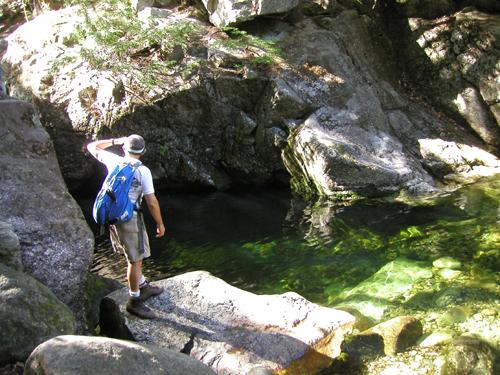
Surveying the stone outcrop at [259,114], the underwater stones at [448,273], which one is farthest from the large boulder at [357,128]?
the underwater stones at [448,273]

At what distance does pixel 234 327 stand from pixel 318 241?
466 cm

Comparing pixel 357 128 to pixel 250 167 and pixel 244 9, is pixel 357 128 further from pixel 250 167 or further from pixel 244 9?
pixel 244 9

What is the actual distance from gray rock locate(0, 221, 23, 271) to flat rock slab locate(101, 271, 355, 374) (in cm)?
140

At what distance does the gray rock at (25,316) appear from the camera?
182 inches

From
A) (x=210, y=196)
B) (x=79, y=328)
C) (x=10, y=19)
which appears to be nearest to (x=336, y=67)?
(x=210, y=196)

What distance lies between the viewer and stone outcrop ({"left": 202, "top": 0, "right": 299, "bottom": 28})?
1511cm

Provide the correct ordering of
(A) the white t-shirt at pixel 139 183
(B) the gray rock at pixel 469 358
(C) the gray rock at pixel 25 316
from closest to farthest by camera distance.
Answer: (C) the gray rock at pixel 25 316 → (B) the gray rock at pixel 469 358 → (A) the white t-shirt at pixel 139 183

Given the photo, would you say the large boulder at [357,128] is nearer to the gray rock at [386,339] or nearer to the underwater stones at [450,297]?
the underwater stones at [450,297]

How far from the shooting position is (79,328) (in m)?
5.79

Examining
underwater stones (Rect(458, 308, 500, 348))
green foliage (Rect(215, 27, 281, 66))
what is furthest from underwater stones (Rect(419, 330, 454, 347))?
green foliage (Rect(215, 27, 281, 66))

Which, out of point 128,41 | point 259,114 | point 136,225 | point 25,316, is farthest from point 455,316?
point 128,41

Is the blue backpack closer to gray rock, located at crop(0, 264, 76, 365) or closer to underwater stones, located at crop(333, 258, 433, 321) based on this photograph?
gray rock, located at crop(0, 264, 76, 365)

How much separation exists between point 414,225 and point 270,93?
6.14 metres

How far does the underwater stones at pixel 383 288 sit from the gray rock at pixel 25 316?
4178 mm
